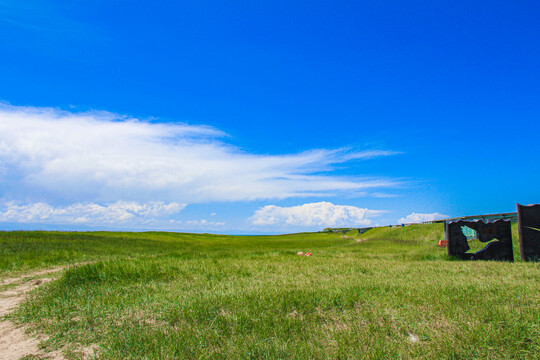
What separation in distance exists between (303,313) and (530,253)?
11.5m

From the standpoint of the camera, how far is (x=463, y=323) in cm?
414

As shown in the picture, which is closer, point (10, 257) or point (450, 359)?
point (450, 359)

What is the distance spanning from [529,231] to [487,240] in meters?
1.40

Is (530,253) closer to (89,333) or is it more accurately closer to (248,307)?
(248,307)

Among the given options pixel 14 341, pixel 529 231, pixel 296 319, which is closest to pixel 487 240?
pixel 529 231

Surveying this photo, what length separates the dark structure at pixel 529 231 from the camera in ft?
38.5

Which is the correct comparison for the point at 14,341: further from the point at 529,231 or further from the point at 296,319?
the point at 529,231

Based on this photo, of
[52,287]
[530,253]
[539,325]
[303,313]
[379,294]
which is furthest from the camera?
[530,253]

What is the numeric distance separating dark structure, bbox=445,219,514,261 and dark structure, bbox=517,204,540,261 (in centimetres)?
48

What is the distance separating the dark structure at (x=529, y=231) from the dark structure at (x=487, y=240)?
0.48 m

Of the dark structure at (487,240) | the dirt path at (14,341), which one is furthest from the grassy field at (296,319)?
the dark structure at (487,240)

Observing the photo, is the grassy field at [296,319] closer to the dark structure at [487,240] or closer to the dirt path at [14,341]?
the dirt path at [14,341]

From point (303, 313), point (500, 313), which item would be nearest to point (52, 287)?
point (303, 313)

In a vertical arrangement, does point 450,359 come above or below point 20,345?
above
